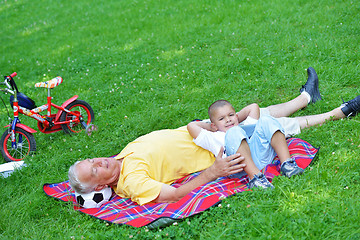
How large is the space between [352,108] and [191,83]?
10.1 ft

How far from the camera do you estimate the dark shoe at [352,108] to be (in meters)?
4.39

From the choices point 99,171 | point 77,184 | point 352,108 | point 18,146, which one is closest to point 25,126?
point 18,146

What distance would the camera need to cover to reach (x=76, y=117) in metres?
5.88

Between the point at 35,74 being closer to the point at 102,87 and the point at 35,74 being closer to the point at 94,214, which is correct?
the point at 102,87

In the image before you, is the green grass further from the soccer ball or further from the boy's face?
the boy's face

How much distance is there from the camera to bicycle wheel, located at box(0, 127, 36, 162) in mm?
5355

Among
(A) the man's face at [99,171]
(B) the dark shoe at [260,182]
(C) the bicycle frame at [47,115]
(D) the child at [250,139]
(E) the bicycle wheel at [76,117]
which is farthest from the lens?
(E) the bicycle wheel at [76,117]

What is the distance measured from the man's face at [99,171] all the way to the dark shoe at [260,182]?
1561 millimetres

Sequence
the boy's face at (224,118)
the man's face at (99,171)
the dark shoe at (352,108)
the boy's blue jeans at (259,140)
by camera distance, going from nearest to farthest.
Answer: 1. the boy's blue jeans at (259,140)
2. the man's face at (99,171)
3. the boy's face at (224,118)
4. the dark shoe at (352,108)

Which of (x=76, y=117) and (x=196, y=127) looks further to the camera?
(x=76, y=117)

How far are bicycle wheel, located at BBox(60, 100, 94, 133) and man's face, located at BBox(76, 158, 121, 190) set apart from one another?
2.10 metres

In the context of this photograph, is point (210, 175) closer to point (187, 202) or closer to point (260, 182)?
point (187, 202)

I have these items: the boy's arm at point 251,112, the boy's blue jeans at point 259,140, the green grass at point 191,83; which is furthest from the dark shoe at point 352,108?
the boy's blue jeans at point 259,140

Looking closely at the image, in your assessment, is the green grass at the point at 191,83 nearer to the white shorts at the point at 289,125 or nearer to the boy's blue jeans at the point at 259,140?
the white shorts at the point at 289,125
